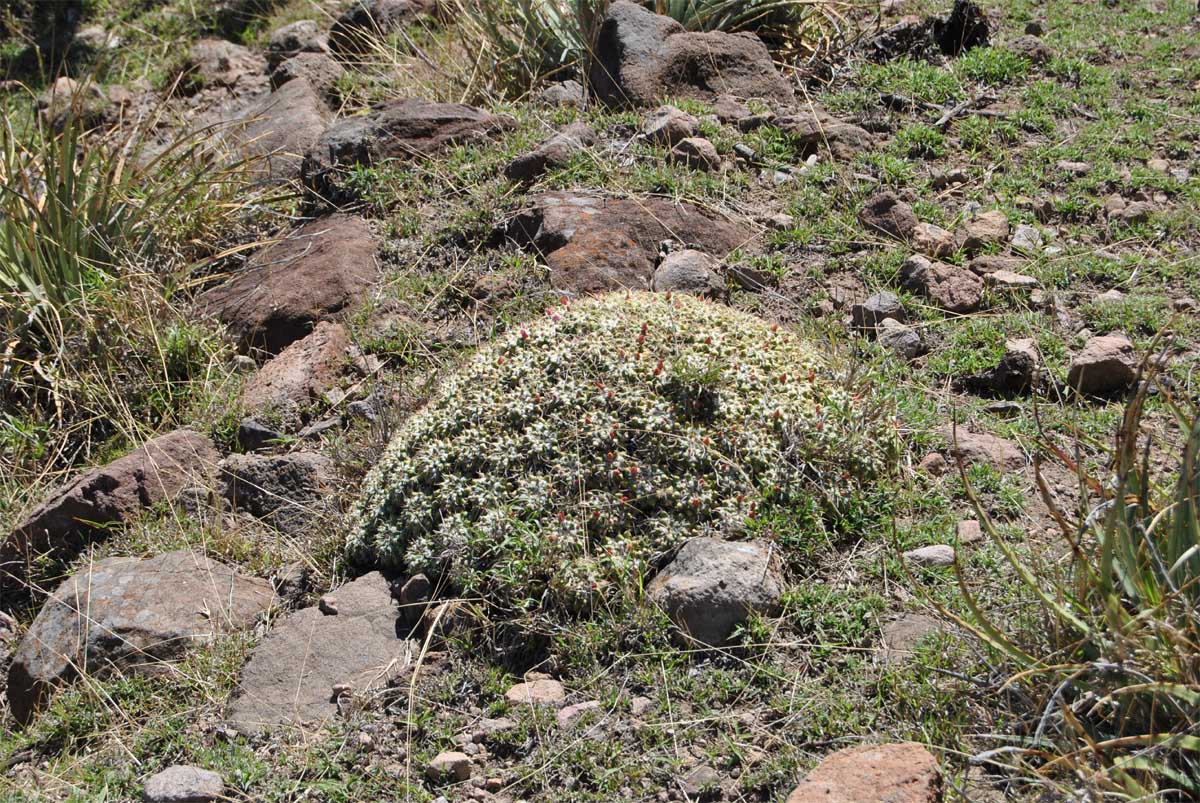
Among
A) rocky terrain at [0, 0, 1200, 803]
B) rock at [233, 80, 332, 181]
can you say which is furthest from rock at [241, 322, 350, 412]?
rock at [233, 80, 332, 181]

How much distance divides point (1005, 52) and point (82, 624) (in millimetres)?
5306

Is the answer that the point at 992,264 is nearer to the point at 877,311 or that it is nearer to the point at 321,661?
the point at 877,311

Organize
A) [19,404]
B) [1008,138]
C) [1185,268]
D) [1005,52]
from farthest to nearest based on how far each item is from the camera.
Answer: [1005,52], [1008,138], [19,404], [1185,268]

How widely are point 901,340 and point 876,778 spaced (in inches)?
87.3

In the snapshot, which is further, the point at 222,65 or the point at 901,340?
the point at 222,65

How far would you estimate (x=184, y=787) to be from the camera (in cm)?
306

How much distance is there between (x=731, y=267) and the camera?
481 cm

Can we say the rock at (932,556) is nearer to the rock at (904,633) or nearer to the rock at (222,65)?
the rock at (904,633)

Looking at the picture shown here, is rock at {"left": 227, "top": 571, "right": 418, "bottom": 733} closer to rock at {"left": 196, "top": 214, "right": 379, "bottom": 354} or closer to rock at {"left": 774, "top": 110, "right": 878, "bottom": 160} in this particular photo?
rock at {"left": 196, "top": 214, "right": 379, "bottom": 354}

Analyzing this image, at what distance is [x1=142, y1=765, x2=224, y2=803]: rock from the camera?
9.98ft

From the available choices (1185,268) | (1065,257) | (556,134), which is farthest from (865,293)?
(556,134)

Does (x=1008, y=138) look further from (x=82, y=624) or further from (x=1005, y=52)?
(x=82, y=624)

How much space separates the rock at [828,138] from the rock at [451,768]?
361cm

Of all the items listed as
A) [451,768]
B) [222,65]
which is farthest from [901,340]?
[222,65]
